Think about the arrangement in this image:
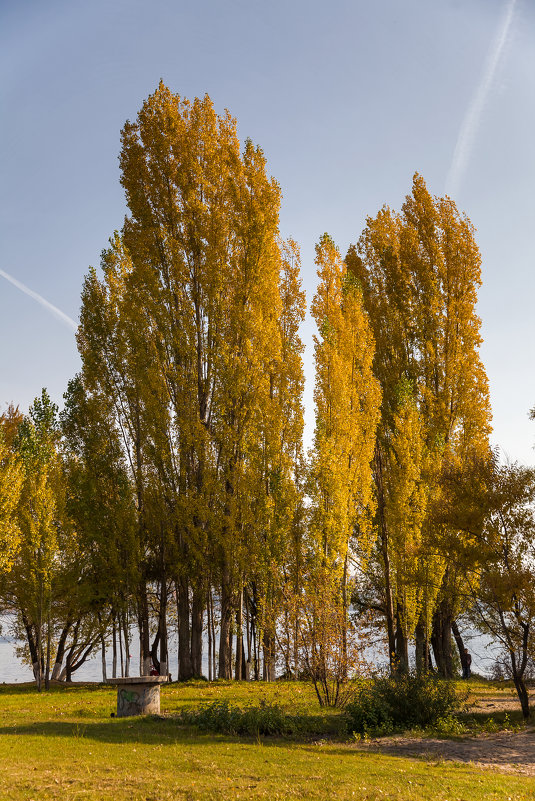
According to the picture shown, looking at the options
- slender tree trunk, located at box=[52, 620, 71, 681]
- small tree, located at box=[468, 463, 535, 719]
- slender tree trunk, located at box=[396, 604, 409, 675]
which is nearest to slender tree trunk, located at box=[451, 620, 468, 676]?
slender tree trunk, located at box=[396, 604, 409, 675]

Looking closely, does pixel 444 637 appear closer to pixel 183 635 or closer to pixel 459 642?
pixel 459 642

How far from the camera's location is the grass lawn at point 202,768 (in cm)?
611

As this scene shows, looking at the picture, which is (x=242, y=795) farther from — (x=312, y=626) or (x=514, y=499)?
(x=514, y=499)

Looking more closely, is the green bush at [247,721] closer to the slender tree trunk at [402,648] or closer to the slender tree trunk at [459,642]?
the slender tree trunk at [402,648]

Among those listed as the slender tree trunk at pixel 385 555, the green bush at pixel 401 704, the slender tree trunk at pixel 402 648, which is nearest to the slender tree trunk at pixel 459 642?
the slender tree trunk at pixel 385 555

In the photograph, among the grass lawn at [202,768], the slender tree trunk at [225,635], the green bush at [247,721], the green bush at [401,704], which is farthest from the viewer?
the slender tree trunk at [225,635]

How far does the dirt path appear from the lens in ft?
27.0

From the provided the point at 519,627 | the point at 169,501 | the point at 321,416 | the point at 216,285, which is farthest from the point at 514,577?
the point at 216,285

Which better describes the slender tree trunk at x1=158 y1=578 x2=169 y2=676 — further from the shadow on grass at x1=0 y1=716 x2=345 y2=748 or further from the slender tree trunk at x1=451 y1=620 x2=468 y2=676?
the slender tree trunk at x1=451 y1=620 x2=468 y2=676

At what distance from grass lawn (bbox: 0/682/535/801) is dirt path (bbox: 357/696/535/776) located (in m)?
0.54

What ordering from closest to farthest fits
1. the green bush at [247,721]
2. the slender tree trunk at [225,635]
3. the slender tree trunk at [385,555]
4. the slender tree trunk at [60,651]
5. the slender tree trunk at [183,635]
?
the green bush at [247,721]
the slender tree trunk at [225,635]
the slender tree trunk at [183,635]
the slender tree trunk at [385,555]
the slender tree trunk at [60,651]

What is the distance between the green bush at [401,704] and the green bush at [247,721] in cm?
108

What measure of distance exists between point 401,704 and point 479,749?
1.73 m

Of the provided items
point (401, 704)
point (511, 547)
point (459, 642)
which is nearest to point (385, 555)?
point (511, 547)
